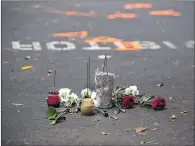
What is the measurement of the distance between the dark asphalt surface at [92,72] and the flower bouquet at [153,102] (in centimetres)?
10

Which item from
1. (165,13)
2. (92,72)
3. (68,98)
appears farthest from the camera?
(165,13)

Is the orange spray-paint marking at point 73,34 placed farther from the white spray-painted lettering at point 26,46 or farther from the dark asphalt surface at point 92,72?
the white spray-painted lettering at point 26,46

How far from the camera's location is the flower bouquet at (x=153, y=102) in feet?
22.7

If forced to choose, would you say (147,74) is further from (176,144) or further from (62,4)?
(62,4)

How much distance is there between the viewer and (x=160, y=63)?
997 centimetres

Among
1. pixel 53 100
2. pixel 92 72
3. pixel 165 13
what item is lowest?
pixel 92 72

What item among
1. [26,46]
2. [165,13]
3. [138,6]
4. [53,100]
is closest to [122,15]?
[165,13]

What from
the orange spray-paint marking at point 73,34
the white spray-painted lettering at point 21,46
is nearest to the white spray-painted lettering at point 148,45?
the orange spray-paint marking at point 73,34

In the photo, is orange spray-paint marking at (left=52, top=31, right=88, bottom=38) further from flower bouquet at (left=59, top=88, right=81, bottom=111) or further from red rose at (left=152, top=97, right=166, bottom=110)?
red rose at (left=152, top=97, right=166, bottom=110)

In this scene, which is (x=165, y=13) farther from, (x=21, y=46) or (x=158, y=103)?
(x=158, y=103)

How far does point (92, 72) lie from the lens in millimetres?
9203

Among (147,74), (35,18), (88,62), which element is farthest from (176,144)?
(35,18)

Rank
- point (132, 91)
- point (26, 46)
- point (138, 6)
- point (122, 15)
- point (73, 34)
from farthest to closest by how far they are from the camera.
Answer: point (138, 6) < point (122, 15) < point (73, 34) < point (26, 46) < point (132, 91)

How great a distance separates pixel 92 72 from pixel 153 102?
2.45 metres
